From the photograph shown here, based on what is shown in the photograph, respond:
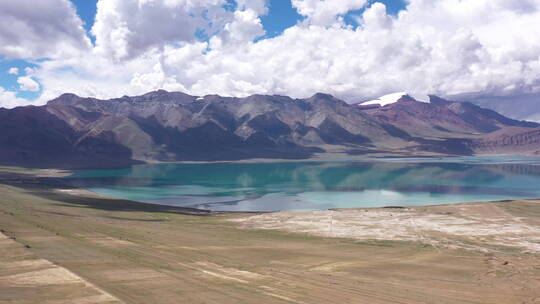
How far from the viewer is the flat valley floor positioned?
2319cm

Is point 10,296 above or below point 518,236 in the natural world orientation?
above

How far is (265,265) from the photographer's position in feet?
106

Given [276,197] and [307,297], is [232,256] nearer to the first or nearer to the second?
[307,297]

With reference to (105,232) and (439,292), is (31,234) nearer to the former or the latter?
(105,232)

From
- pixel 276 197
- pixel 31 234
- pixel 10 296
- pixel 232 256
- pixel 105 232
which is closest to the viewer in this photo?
pixel 10 296

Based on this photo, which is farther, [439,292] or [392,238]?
[392,238]

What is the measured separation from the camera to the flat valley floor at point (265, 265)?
23188 mm

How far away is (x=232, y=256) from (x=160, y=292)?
12.8 m

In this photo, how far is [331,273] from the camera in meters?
30.6

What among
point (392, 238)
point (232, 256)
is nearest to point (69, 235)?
point (232, 256)

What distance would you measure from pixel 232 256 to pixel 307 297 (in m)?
13.1

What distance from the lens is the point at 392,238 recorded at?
2034 inches

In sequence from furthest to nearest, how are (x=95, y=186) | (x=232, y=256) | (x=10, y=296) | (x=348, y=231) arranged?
(x=95, y=186), (x=348, y=231), (x=232, y=256), (x=10, y=296)

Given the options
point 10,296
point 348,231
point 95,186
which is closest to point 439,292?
point 10,296
